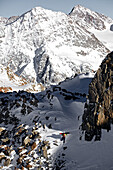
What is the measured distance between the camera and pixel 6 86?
36250mm

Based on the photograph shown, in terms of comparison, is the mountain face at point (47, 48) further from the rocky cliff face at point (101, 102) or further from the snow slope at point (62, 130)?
the rocky cliff face at point (101, 102)

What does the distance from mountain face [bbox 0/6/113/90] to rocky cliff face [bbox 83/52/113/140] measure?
86.8 meters

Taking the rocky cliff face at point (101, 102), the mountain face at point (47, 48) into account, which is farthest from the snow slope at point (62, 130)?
the mountain face at point (47, 48)

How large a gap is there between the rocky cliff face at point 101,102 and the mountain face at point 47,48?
86.8 meters

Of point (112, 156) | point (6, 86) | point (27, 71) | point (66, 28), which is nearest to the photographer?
point (112, 156)

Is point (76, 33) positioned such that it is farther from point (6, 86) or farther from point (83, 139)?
point (83, 139)

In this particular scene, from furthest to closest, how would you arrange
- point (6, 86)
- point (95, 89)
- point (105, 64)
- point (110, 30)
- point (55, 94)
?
point (110, 30)
point (6, 86)
point (55, 94)
point (95, 89)
point (105, 64)

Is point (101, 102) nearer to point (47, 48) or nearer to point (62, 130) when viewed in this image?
point (62, 130)

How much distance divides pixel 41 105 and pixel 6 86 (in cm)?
1634

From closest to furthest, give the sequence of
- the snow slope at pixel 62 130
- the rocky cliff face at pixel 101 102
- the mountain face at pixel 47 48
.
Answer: the snow slope at pixel 62 130
the rocky cliff face at pixel 101 102
the mountain face at pixel 47 48

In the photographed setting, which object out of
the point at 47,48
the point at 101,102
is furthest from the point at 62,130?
the point at 47,48

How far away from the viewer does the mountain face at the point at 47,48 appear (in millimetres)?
107438

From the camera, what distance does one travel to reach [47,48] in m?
116

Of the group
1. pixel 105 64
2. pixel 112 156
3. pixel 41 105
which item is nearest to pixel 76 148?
pixel 112 156
